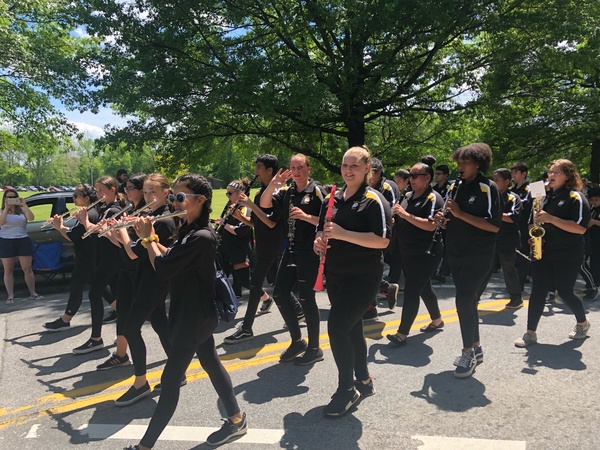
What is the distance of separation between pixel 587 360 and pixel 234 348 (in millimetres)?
3587

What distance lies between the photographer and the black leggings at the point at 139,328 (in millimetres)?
3848

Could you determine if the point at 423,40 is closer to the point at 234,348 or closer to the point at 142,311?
the point at 234,348

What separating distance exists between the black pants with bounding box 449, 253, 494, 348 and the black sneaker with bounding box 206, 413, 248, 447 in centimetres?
221

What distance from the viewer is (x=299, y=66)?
1031cm

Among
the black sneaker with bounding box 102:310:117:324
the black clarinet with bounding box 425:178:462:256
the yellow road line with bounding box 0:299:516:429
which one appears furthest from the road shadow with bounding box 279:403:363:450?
the black sneaker with bounding box 102:310:117:324

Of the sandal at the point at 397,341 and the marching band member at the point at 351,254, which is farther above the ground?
the marching band member at the point at 351,254

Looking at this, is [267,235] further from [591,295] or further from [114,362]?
[591,295]

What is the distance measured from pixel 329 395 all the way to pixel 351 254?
132 cm

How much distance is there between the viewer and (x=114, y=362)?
473 centimetres

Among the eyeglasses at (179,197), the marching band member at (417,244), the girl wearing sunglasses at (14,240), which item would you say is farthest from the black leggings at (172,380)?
the girl wearing sunglasses at (14,240)

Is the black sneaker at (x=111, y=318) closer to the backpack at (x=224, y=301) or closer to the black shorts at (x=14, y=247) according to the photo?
the black shorts at (x=14, y=247)

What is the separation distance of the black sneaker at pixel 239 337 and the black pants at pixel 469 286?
242cm

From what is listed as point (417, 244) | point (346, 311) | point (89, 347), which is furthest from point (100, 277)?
point (417, 244)

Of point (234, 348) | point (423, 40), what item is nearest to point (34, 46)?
point (423, 40)
